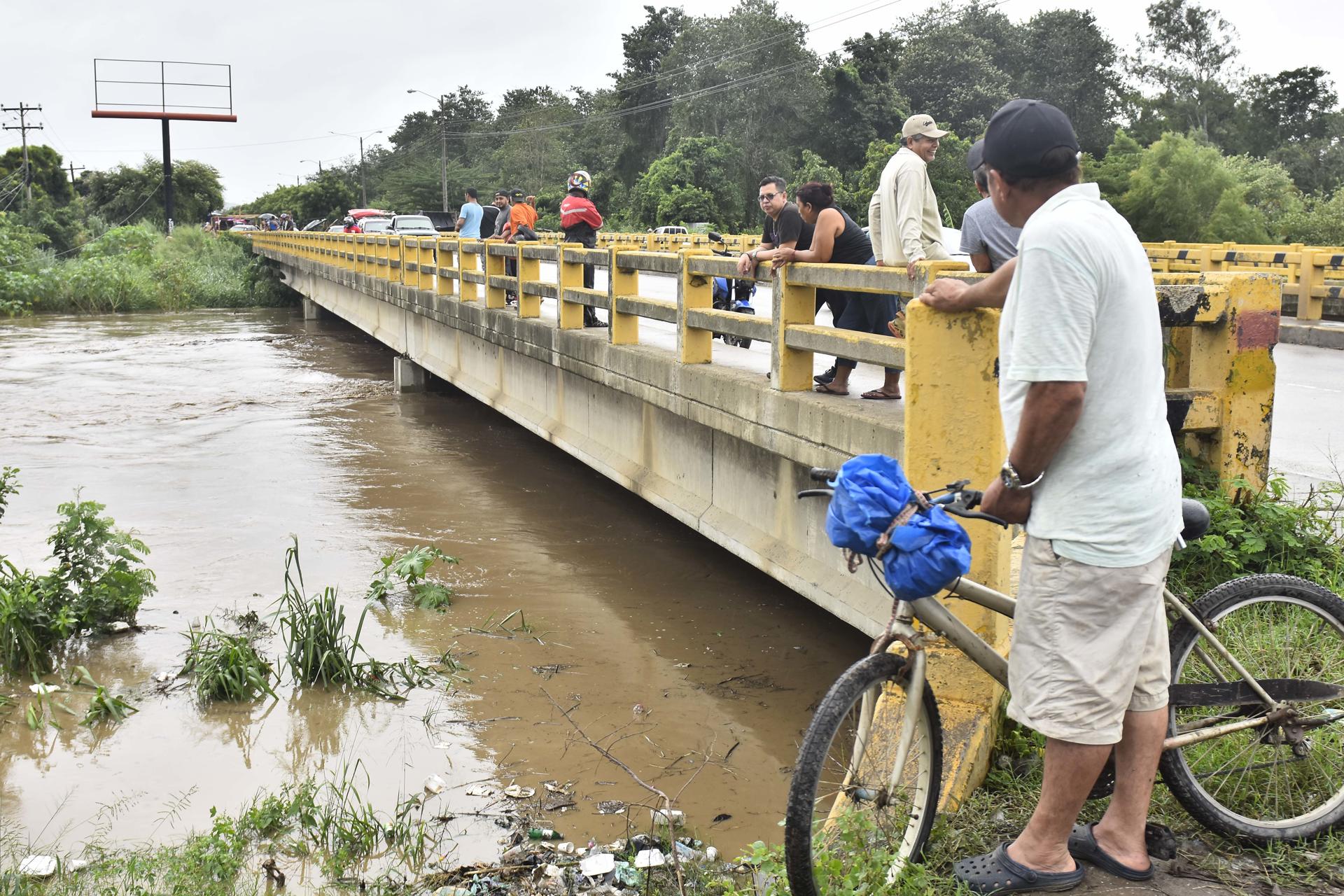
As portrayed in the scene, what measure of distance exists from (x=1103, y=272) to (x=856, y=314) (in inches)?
170

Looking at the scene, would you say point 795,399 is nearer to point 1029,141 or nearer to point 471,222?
point 1029,141

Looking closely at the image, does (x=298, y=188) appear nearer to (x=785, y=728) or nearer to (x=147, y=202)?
(x=147, y=202)

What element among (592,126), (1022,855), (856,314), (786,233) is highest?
(592,126)

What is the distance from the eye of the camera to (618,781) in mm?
5543

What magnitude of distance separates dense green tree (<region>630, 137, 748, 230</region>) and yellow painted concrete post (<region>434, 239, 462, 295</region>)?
34.6 meters

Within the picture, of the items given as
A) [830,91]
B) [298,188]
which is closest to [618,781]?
[830,91]

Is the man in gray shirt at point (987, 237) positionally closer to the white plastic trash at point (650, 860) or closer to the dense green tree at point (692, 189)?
the white plastic trash at point (650, 860)

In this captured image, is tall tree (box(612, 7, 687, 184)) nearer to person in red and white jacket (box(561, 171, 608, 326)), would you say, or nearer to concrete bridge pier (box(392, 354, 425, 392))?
concrete bridge pier (box(392, 354, 425, 392))

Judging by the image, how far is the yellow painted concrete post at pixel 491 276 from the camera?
510 inches

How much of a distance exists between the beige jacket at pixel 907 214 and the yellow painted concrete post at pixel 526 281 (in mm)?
5210

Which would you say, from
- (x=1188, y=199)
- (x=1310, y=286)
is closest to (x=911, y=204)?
(x=1310, y=286)

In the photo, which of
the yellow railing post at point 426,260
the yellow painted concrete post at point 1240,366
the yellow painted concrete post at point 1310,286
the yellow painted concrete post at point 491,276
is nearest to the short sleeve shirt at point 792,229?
the yellow painted concrete post at point 1240,366

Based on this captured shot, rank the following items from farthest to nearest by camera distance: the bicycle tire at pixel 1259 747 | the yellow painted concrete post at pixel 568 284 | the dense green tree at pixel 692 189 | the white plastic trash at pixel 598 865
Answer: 1. the dense green tree at pixel 692 189
2. the yellow painted concrete post at pixel 568 284
3. the white plastic trash at pixel 598 865
4. the bicycle tire at pixel 1259 747

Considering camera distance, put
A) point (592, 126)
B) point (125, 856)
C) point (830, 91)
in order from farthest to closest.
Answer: point (592, 126)
point (830, 91)
point (125, 856)
